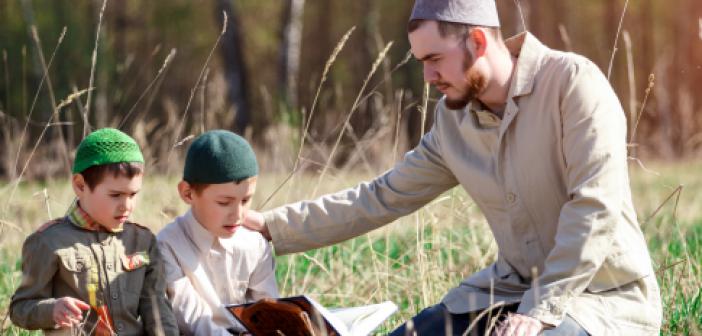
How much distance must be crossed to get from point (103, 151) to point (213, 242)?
53cm

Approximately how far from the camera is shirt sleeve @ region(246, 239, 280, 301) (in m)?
3.63

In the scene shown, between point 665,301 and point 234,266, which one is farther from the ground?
point 234,266

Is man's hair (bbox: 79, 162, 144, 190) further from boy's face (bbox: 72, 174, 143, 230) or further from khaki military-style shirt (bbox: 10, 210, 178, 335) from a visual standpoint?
khaki military-style shirt (bbox: 10, 210, 178, 335)

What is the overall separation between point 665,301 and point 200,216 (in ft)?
6.02

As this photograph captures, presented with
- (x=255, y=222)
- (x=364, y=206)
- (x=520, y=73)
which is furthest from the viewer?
(x=364, y=206)

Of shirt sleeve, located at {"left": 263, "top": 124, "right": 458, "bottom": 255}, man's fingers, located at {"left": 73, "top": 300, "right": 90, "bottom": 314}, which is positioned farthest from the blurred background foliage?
man's fingers, located at {"left": 73, "top": 300, "right": 90, "bottom": 314}

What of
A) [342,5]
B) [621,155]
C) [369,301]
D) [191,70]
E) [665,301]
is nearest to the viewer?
[621,155]

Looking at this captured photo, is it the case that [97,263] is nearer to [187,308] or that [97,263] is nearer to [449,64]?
[187,308]

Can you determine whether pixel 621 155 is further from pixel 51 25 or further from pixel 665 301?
pixel 51 25

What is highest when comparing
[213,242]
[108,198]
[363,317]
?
[108,198]

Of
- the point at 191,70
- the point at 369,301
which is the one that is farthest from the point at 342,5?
the point at 369,301

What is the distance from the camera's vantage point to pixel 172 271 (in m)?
3.45

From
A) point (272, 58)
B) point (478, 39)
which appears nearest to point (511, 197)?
point (478, 39)

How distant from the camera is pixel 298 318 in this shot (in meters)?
3.27
